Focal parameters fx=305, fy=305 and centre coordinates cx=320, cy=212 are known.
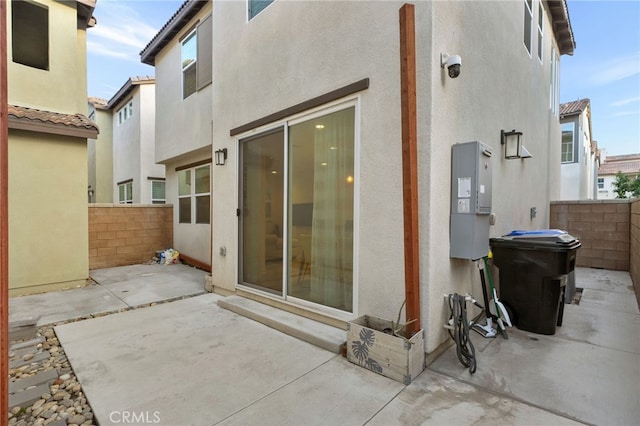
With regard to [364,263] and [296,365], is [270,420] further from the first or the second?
[364,263]

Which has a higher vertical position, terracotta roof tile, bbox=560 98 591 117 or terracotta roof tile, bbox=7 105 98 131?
terracotta roof tile, bbox=560 98 591 117

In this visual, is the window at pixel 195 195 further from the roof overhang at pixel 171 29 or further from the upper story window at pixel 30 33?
the roof overhang at pixel 171 29

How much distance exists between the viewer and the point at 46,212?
592 centimetres

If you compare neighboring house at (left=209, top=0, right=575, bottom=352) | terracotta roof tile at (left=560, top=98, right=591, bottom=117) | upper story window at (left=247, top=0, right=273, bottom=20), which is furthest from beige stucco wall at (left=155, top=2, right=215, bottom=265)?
terracotta roof tile at (left=560, top=98, right=591, bottom=117)

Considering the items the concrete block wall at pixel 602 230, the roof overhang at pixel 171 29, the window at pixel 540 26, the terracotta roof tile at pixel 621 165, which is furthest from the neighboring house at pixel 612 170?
the roof overhang at pixel 171 29

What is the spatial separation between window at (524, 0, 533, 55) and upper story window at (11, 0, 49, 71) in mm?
9358

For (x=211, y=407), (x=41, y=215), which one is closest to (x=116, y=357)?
(x=211, y=407)

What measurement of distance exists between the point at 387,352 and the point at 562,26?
35.0 ft

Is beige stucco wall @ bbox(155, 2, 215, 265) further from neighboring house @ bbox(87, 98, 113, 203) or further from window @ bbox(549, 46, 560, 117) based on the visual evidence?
window @ bbox(549, 46, 560, 117)

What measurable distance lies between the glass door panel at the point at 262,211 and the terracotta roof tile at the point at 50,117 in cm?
378

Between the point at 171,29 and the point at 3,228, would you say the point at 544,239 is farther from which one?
the point at 171,29

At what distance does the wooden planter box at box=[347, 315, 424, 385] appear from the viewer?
8.45 feet

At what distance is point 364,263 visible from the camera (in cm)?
329

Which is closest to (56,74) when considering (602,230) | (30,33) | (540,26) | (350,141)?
(30,33)
